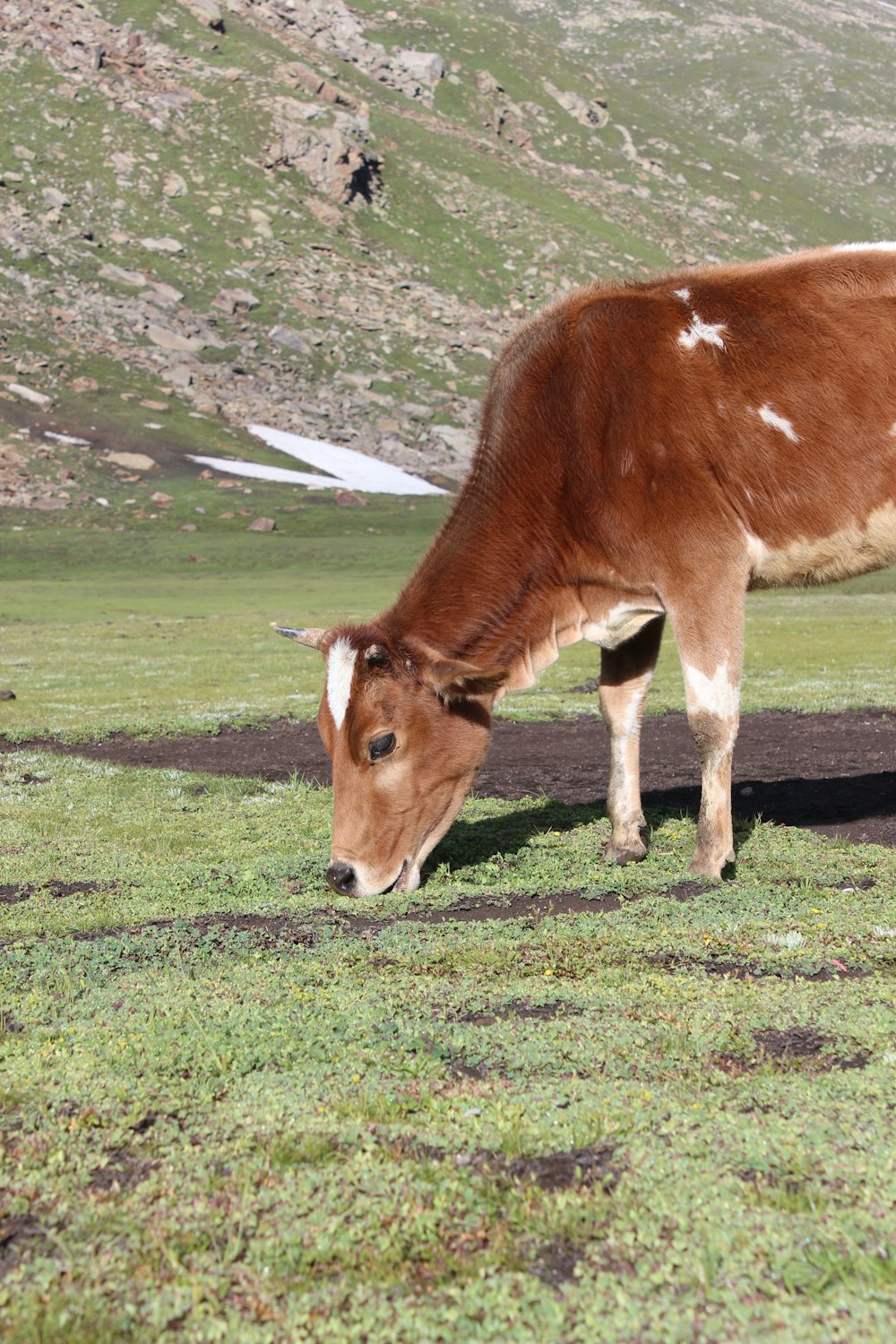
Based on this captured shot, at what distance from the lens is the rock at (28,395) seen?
9688cm

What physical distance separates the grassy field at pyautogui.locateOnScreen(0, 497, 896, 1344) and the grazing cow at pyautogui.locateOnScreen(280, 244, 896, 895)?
1.04m

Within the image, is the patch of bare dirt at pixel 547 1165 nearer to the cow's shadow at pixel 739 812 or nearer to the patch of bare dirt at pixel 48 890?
the cow's shadow at pixel 739 812

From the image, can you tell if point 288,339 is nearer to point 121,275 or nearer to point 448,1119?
point 121,275

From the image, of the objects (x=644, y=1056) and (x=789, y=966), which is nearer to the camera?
(x=644, y=1056)

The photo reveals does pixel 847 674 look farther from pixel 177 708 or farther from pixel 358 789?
pixel 358 789

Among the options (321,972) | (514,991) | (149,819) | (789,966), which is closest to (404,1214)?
(514,991)

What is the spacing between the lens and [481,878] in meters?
9.73

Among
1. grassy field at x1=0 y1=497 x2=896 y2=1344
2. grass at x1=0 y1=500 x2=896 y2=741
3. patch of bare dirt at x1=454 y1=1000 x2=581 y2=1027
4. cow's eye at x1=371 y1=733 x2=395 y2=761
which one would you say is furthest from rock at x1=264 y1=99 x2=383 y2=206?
patch of bare dirt at x1=454 y1=1000 x2=581 y2=1027

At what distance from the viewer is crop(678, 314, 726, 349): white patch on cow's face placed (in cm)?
928

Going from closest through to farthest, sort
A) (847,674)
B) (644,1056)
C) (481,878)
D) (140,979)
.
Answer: (644,1056), (140,979), (481,878), (847,674)

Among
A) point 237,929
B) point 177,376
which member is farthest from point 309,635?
point 177,376

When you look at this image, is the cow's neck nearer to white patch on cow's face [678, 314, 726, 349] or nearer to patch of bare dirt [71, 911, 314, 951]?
white patch on cow's face [678, 314, 726, 349]

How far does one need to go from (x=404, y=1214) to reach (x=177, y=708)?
20.1 m

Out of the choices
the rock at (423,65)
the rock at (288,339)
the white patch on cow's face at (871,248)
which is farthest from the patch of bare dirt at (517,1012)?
the rock at (423,65)
